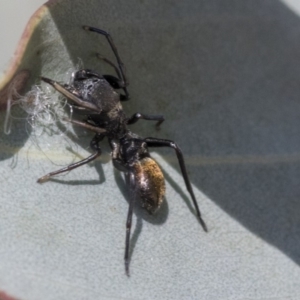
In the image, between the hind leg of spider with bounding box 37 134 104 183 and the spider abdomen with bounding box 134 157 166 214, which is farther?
the spider abdomen with bounding box 134 157 166 214

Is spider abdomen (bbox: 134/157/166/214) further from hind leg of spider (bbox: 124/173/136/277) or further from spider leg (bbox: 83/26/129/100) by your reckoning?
spider leg (bbox: 83/26/129/100)

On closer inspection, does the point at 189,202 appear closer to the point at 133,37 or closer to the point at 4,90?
the point at 133,37

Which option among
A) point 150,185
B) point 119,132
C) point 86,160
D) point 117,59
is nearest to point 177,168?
point 150,185

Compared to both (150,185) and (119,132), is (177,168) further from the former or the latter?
(119,132)

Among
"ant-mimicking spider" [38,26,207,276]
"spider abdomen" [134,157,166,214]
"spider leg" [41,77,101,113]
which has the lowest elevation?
"spider abdomen" [134,157,166,214]

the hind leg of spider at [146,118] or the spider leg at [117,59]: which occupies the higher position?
the spider leg at [117,59]

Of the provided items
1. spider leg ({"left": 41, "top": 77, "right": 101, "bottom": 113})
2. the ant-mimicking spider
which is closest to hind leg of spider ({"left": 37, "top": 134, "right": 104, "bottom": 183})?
the ant-mimicking spider

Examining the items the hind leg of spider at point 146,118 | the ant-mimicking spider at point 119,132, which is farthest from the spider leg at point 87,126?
the hind leg of spider at point 146,118

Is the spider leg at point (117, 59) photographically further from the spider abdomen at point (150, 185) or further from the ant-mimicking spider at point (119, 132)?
the spider abdomen at point (150, 185)

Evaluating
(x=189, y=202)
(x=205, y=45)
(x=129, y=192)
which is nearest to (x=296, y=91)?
(x=205, y=45)
